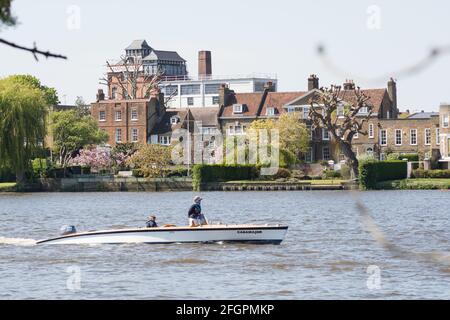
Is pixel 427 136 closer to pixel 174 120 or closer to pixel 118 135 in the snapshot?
pixel 174 120

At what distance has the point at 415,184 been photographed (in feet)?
348

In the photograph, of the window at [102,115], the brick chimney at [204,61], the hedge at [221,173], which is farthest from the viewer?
the brick chimney at [204,61]

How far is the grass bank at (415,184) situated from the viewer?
105m

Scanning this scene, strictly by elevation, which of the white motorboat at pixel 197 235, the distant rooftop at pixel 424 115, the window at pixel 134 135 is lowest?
the white motorboat at pixel 197 235

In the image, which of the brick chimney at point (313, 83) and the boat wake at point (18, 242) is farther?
the brick chimney at point (313, 83)

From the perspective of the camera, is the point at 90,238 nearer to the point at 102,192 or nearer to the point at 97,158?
the point at 102,192

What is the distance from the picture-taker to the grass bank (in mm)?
105250

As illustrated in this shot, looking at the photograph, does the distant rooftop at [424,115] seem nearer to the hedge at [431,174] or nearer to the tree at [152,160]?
the hedge at [431,174]

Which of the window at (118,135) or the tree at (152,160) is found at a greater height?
the window at (118,135)

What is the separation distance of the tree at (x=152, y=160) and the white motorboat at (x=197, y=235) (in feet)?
245

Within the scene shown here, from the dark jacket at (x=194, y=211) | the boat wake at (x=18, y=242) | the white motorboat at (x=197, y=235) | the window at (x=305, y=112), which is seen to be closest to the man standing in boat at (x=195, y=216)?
the dark jacket at (x=194, y=211)

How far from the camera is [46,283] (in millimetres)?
37812

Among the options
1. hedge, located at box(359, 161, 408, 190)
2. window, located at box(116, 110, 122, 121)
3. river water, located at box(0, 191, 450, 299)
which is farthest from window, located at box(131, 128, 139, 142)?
river water, located at box(0, 191, 450, 299)

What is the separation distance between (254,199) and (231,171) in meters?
19.0
